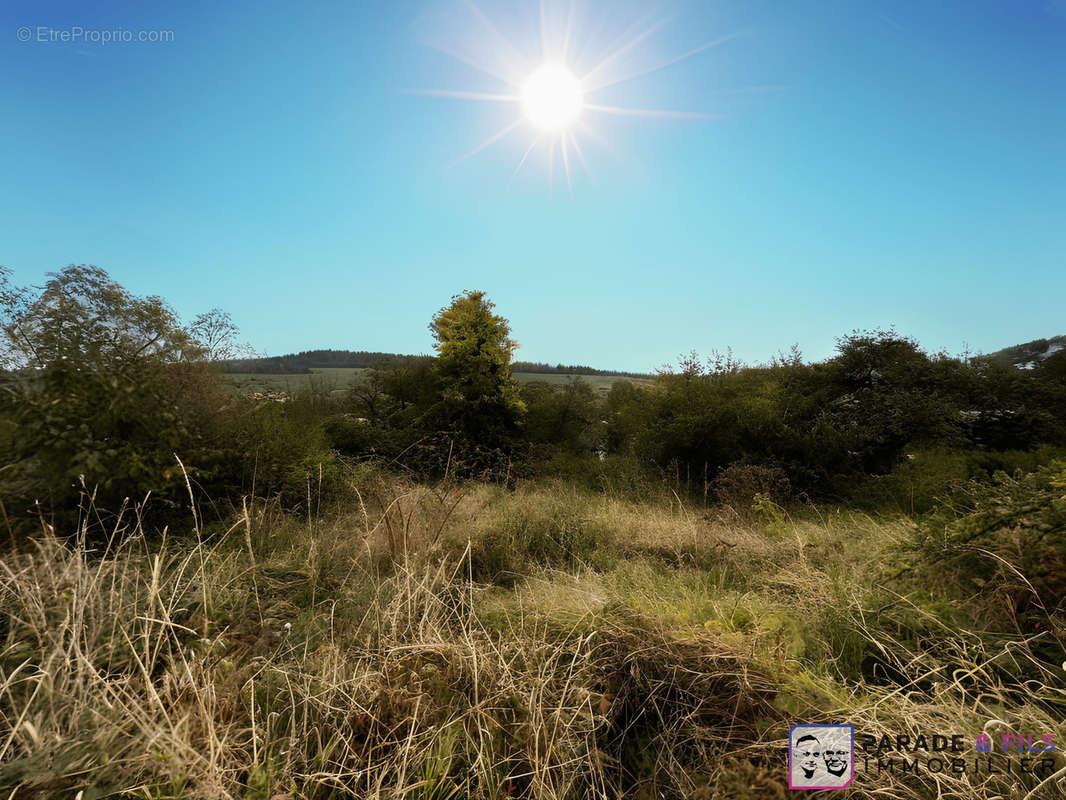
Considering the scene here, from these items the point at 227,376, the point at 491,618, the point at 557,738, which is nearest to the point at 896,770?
the point at 557,738

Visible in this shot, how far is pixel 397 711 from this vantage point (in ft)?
6.68

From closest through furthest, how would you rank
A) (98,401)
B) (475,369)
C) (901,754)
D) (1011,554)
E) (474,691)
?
(901,754), (474,691), (1011,554), (98,401), (475,369)

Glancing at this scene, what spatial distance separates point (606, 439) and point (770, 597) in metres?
11.3

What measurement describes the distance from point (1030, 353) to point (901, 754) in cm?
1768

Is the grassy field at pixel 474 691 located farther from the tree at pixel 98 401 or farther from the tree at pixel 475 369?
the tree at pixel 475 369

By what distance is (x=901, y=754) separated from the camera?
1.68 m

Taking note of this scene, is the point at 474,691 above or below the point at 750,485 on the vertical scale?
above

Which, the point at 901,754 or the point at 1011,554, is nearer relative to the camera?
the point at 901,754

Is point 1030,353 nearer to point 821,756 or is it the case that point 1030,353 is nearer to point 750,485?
point 750,485

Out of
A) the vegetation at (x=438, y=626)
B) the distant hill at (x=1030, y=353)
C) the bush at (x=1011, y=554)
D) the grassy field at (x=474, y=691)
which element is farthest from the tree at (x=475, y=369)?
the distant hill at (x=1030, y=353)

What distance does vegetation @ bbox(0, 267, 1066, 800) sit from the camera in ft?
5.75

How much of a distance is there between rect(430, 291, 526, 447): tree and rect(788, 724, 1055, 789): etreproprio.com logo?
35.7ft

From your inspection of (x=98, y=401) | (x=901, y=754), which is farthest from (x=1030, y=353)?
(x=98, y=401)

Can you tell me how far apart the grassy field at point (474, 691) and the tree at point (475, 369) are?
9.28 meters
